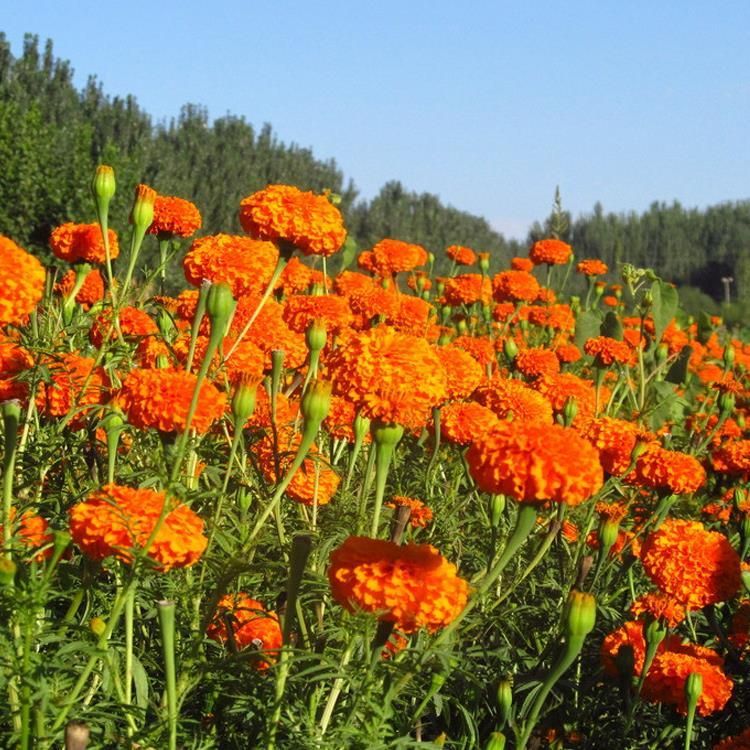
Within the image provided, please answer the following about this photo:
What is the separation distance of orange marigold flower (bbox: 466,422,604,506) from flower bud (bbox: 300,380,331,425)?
25 cm

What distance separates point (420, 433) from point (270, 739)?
1.79 metres

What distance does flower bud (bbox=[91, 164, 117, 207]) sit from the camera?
2.23 metres

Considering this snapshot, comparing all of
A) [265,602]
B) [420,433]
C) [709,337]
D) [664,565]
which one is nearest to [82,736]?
[265,602]

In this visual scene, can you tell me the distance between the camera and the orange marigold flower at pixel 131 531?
4.38 feet

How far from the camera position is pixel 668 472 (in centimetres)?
240

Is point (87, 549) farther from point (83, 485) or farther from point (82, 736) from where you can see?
point (83, 485)

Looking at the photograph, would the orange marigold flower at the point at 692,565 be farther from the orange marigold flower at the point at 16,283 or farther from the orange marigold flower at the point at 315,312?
the orange marigold flower at the point at 16,283

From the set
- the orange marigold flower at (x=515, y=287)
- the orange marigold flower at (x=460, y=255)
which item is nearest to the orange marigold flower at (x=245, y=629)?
the orange marigold flower at (x=515, y=287)

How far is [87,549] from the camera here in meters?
1.35

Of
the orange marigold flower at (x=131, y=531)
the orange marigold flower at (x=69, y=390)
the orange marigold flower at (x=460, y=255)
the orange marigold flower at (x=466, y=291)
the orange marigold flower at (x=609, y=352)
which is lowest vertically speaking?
the orange marigold flower at (x=131, y=531)

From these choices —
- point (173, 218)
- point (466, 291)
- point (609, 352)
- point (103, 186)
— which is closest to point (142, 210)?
point (103, 186)

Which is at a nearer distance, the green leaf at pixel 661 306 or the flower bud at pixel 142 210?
the flower bud at pixel 142 210

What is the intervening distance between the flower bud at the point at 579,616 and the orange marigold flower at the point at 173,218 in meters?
1.73

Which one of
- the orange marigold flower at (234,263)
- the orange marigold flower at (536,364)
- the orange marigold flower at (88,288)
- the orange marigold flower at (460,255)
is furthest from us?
the orange marigold flower at (460,255)
